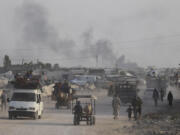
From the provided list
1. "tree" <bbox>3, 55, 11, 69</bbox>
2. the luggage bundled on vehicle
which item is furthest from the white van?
"tree" <bbox>3, 55, 11, 69</bbox>

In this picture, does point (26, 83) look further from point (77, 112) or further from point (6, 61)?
point (6, 61)

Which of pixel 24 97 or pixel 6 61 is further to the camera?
pixel 6 61

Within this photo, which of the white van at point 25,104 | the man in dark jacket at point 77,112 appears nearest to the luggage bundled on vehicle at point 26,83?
the white van at point 25,104

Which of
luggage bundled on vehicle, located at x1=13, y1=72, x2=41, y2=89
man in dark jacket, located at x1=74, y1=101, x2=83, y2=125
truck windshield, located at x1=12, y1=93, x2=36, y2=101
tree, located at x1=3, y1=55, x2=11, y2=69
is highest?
tree, located at x1=3, y1=55, x2=11, y2=69

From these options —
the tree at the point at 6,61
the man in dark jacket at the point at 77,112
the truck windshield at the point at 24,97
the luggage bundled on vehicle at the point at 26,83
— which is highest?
the tree at the point at 6,61

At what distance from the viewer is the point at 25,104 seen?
3334cm

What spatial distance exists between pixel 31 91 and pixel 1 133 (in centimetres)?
1084

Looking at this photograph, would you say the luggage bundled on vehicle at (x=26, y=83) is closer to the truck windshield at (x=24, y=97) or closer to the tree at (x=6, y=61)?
the truck windshield at (x=24, y=97)

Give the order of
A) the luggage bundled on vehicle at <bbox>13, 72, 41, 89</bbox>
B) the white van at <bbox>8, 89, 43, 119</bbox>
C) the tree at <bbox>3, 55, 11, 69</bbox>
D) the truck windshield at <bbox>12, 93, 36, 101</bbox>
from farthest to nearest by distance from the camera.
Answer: the tree at <bbox>3, 55, 11, 69</bbox> → the luggage bundled on vehicle at <bbox>13, 72, 41, 89</bbox> → the truck windshield at <bbox>12, 93, 36, 101</bbox> → the white van at <bbox>8, 89, 43, 119</bbox>

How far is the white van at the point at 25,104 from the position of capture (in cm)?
3312

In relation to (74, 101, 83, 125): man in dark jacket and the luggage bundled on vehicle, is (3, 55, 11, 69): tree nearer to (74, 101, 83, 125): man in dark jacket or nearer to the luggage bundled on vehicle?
the luggage bundled on vehicle

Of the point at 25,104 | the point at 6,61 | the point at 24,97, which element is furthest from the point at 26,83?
the point at 6,61

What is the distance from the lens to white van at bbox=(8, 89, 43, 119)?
33.1 meters

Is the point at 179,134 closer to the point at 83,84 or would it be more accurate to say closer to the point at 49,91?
the point at 49,91
